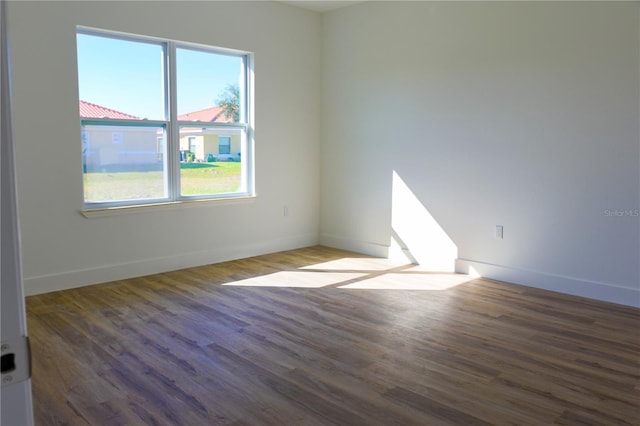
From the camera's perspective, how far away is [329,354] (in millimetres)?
3066

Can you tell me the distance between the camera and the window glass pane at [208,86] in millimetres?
5012

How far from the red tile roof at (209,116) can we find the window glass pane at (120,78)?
0.89 ft

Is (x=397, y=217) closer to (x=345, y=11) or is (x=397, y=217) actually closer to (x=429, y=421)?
(x=345, y=11)

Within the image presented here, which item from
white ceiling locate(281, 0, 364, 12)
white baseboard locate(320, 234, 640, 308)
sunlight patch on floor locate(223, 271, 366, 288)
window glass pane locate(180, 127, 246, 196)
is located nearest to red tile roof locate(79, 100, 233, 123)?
window glass pane locate(180, 127, 246, 196)

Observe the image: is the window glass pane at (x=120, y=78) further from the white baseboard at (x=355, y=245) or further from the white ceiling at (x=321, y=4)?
the white baseboard at (x=355, y=245)

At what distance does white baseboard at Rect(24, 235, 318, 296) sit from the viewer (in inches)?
166

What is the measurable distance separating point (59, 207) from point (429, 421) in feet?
11.2

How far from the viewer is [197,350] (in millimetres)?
3119

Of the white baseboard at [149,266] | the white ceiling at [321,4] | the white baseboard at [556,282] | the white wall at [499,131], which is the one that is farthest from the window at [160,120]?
the white baseboard at [556,282]

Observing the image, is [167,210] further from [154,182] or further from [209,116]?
[209,116]

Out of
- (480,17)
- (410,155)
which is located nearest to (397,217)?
(410,155)

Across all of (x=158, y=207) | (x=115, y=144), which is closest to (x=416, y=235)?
(x=158, y=207)

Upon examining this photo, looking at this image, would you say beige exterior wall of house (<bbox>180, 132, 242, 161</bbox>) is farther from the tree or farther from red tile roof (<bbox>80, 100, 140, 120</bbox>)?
red tile roof (<bbox>80, 100, 140, 120</bbox>)

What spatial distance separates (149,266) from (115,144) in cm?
118
